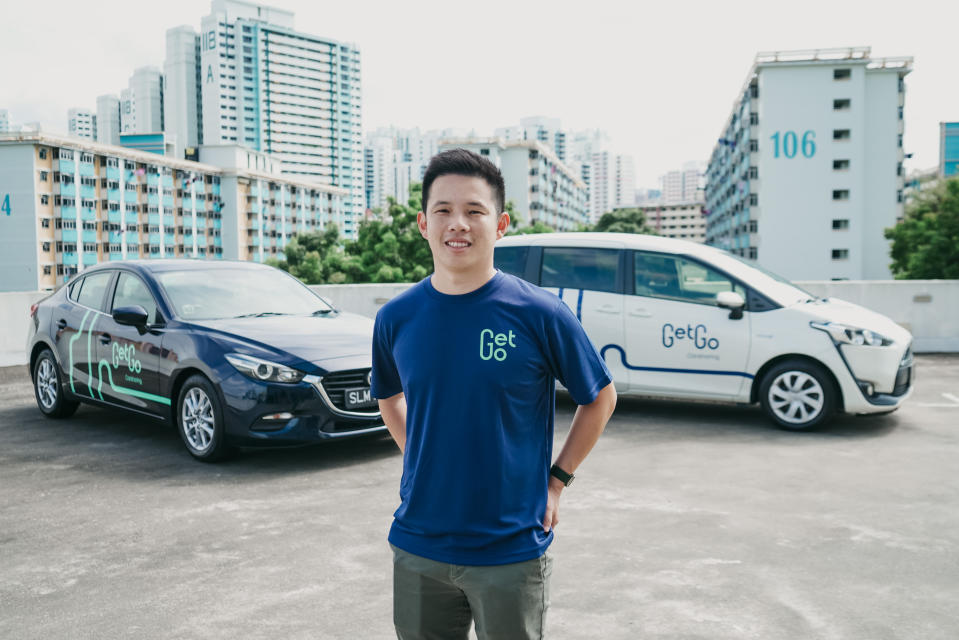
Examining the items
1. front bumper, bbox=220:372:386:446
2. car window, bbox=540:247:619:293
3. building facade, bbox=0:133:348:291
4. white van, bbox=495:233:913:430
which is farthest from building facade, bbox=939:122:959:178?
front bumper, bbox=220:372:386:446

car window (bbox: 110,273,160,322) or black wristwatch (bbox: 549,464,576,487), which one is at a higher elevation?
car window (bbox: 110,273,160,322)

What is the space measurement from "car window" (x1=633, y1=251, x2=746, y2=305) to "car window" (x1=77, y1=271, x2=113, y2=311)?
4.81 m

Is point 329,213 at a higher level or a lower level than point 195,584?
higher

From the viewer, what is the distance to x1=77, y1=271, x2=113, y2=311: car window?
7.61 m

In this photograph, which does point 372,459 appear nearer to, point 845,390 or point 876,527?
point 876,527

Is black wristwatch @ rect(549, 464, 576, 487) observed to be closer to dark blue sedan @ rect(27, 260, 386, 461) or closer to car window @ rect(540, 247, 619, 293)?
dark blue sedan @ rect(27, 260, 386, 461)

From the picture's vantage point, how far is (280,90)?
17762 centimetres

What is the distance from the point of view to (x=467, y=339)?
6.41 feet

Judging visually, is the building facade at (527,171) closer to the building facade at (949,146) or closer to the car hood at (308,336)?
the building facade at (949,146)

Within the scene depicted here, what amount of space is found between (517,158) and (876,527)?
114462 millimetres

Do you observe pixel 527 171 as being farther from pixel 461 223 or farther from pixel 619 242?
pixel 461 223

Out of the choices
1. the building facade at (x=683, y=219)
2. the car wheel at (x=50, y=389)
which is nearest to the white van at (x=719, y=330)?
the car wheel at (x=50, y=389)

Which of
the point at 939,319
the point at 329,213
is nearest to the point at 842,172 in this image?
the point at 939,319

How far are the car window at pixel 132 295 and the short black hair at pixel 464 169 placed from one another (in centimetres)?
538
